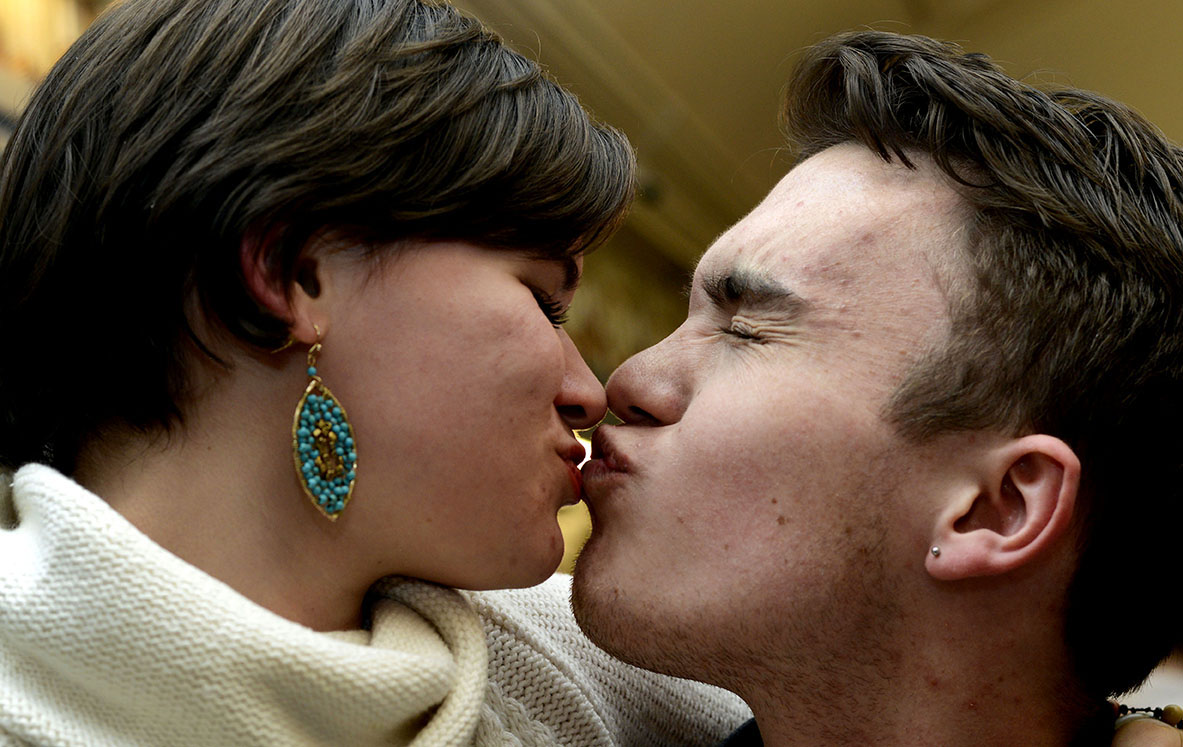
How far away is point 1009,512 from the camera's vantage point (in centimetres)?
108

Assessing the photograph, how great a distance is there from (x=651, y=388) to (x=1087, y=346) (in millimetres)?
476

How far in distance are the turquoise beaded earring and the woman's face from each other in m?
0.02

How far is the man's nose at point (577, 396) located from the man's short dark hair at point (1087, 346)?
0.32 metres

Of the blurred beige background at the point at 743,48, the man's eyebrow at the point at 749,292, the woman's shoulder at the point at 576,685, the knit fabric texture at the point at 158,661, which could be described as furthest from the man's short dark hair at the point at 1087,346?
the blurred beige background at the point at 743,48

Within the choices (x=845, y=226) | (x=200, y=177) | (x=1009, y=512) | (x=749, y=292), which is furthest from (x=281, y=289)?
(x=1009, y=512)

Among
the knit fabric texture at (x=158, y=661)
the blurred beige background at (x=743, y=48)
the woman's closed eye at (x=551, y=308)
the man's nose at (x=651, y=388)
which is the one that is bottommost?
the knit fabric texture at (x=158, y=661)

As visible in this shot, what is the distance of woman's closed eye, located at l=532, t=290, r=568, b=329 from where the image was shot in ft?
3.67

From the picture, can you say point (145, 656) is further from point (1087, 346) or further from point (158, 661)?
point (1087, 346)

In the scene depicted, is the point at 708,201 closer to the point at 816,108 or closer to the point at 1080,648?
the point at 816,108

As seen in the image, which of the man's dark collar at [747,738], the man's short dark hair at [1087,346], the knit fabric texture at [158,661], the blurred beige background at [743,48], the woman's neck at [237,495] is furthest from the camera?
the blurred beige background at [743,48]

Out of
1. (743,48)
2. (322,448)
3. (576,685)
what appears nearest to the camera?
(322,448)

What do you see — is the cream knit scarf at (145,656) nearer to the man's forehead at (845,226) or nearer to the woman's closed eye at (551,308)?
the woman's closed eye at (551,308)

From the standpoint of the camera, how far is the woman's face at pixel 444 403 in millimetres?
980

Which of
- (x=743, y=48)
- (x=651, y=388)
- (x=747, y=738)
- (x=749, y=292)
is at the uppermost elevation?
(x=743, y=48)
